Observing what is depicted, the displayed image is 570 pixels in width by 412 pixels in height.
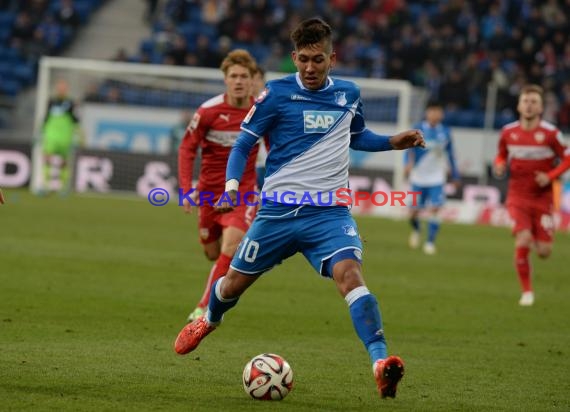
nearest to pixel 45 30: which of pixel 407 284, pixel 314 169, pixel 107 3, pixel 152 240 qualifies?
pixel 107 3

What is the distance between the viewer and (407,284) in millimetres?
14711

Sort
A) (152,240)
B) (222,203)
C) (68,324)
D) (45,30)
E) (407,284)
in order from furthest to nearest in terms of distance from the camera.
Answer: (45,30), (152,240), (407,284), (68,324), (222,203)

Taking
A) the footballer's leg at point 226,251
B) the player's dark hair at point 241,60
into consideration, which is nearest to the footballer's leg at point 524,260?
the footballer's leg at point 226,251

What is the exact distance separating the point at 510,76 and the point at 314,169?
25581mm

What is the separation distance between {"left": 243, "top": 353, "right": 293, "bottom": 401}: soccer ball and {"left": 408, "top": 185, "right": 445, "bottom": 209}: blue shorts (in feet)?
43.4

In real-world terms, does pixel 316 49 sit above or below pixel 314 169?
above

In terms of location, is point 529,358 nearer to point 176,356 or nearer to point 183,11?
point 176,356

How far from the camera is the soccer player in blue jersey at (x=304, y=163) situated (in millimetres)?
7254

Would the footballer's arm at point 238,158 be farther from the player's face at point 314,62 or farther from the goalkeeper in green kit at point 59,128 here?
the goalkeeper in green kit at point 59,128

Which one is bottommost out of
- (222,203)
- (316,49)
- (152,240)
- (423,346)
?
(152,240)

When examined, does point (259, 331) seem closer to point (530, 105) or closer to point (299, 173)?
point (299, 173)

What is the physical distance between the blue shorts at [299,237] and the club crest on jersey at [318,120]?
0.52 m

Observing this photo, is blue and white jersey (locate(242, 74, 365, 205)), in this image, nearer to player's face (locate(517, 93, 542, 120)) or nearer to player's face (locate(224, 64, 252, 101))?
player's face (locate(224, 64, 252, 101))

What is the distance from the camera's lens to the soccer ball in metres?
7.11
